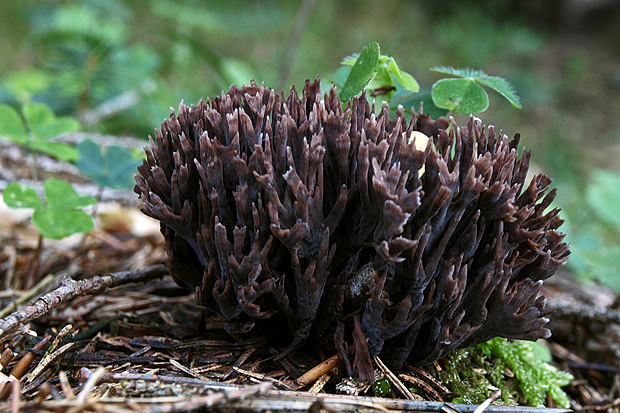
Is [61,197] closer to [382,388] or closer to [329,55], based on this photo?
[382,388]

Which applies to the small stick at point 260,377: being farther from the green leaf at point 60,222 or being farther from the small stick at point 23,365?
the green leaf at point 60,222

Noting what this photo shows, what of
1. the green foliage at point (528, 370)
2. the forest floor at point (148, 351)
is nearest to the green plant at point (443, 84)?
the forest floor at point (148, 351)

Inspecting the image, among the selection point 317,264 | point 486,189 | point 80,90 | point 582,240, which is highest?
point 80,90

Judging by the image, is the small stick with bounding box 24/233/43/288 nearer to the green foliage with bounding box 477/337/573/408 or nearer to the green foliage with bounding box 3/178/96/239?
the green foliage with bounding box 3/178/96/239

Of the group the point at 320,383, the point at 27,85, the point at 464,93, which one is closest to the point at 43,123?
the point at 320,383

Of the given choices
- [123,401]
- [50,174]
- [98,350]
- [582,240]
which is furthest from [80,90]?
[582,240]

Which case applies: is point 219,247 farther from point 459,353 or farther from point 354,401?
point 459,353
